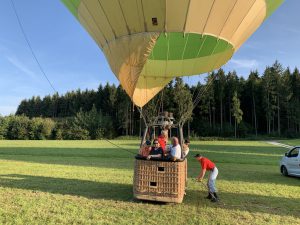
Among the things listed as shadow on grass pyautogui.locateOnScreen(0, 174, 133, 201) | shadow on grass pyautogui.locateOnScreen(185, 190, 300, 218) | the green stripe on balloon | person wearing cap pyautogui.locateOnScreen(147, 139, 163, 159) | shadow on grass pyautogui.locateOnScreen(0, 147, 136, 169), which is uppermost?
the green stripe on balloon

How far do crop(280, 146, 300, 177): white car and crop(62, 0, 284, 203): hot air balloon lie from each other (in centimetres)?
580

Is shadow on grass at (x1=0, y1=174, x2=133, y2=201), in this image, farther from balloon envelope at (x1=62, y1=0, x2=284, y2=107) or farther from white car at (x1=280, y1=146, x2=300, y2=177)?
white car at (x1=280, y1=146, x2=300, y2=177)

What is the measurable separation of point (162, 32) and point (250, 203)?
15.3ft

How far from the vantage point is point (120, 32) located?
8.23 m

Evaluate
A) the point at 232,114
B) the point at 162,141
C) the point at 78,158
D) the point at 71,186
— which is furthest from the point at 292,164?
the point at 232,114

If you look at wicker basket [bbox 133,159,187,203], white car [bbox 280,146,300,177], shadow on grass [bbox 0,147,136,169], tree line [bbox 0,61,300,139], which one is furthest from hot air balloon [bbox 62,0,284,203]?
tree line [bbox 0,61,300,139]

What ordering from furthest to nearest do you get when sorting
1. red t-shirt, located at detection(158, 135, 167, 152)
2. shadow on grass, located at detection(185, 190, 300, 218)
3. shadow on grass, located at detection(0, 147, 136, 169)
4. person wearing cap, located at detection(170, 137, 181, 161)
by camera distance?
shadow on grass, located at detection(0, 147, 136, 169), red t-shirt, located at detection(158, 135, 167, 152), person wearing cap, located at detection(170, 137, 181, 161), shadow on grass, located at detection(185, 190, 300, 218)

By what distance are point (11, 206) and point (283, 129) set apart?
2695 inches

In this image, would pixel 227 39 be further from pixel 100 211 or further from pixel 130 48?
pixel 100 211

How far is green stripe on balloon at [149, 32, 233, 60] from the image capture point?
8.46m

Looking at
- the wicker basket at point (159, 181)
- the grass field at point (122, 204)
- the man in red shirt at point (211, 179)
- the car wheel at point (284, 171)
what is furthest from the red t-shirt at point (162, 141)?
the car wheel at point (284, 171)

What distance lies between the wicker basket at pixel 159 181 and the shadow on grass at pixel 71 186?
54 cm

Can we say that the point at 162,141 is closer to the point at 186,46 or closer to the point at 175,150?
the point at 175,150

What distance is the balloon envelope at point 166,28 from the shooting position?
761 centimetres
